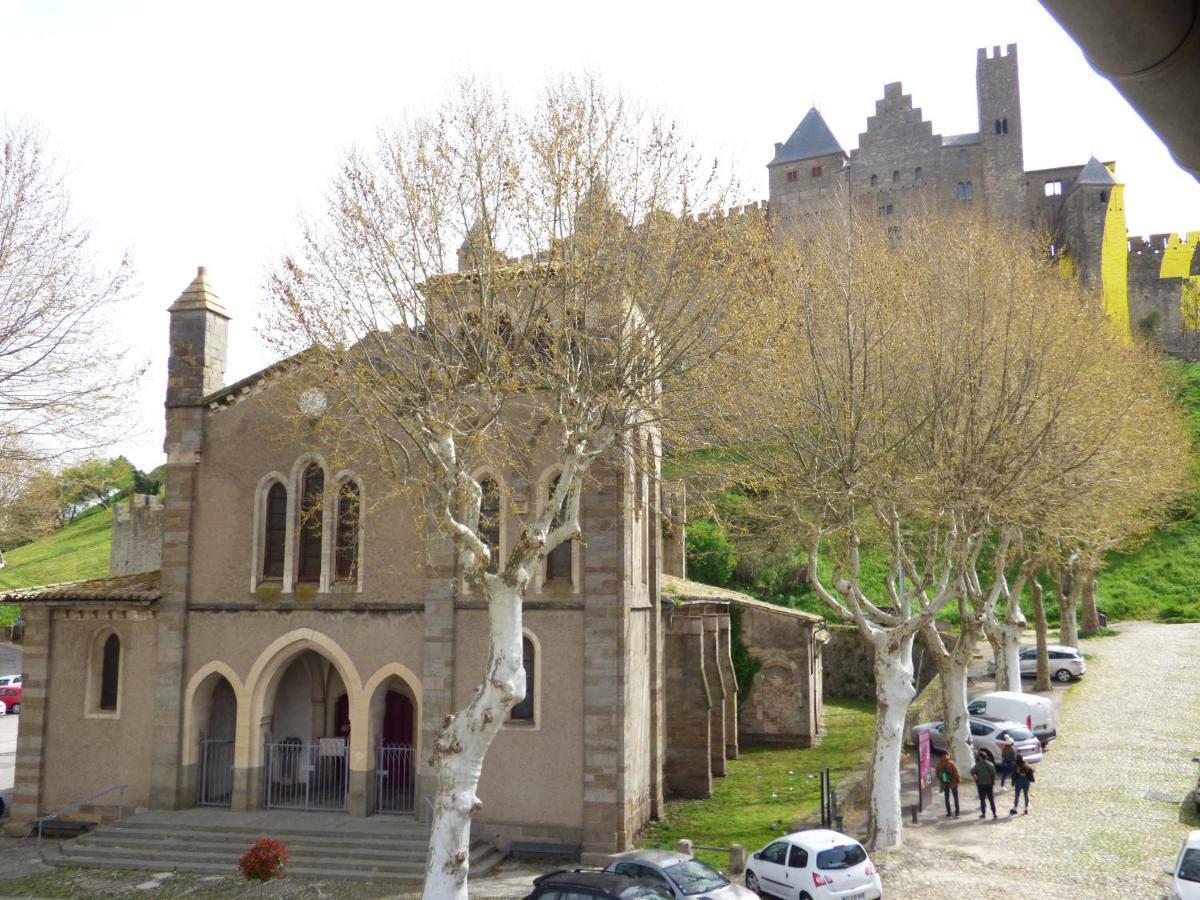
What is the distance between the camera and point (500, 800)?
65.6ft

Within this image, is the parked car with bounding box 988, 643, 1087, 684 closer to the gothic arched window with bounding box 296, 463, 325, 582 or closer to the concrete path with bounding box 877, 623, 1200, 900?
the concrete path with bounding box 877, 623, 1200, 900

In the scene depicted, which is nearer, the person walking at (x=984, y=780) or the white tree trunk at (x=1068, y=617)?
the person walking at (x=984, y=780)

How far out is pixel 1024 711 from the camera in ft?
87.6

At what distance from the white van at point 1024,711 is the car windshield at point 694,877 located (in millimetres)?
14234

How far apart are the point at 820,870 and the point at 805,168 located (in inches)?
2733

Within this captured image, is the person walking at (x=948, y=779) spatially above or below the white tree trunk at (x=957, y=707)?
below

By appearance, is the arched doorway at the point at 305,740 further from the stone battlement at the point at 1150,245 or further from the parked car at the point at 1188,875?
the stone battlement at the point at 1150,245

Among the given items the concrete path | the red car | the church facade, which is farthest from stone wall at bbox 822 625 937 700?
the red car

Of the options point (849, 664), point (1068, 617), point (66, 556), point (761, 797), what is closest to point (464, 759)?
point (761, 797)

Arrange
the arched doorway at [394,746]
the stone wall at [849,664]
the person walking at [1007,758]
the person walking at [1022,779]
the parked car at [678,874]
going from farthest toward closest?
the stone wall at [849,664] < the person walking at [1007,758] < the arched doorway at [394,746] < the person walking at [1022,779] < the parked car at [678,874]

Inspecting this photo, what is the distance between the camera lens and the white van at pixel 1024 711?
26719 millimetres

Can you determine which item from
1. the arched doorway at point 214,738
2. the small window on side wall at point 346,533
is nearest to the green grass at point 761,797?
the small window on side wall at point 346,533

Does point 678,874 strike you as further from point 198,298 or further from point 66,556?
point 66,556

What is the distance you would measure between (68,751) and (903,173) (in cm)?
6882
